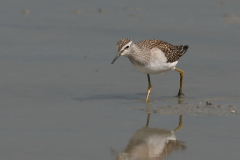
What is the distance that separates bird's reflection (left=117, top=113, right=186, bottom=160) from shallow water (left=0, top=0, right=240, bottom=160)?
0.11m

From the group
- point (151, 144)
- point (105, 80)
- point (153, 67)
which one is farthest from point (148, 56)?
point (151, 144)

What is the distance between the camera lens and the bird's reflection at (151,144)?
7.11 m

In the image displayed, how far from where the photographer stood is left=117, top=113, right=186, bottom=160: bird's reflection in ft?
23.3

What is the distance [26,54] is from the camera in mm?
12875

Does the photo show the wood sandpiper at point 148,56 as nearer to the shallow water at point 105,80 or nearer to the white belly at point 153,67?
the white belly at point 153,67

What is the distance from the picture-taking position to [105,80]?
1139 cm

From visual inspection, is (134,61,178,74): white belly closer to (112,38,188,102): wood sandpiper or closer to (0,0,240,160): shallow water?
(112,38,188,102): wood sandpiper

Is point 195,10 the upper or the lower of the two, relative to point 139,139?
upper

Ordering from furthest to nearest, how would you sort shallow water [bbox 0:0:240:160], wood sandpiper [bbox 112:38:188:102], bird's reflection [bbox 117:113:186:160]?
wood sandpiper [bbox 112:38:188:102]
shallow water [bbox 0:0:240:160]
bird's reflection [bbox 117:113:186:160]

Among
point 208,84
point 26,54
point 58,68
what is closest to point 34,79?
point 58,68

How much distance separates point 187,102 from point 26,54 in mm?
4889

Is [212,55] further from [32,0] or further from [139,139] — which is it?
[32,0]

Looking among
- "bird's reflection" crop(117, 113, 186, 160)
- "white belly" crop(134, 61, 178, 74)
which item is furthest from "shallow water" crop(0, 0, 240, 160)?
"white belly" crop(134, 61, 178, 74)

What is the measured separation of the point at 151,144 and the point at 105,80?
158 inches
